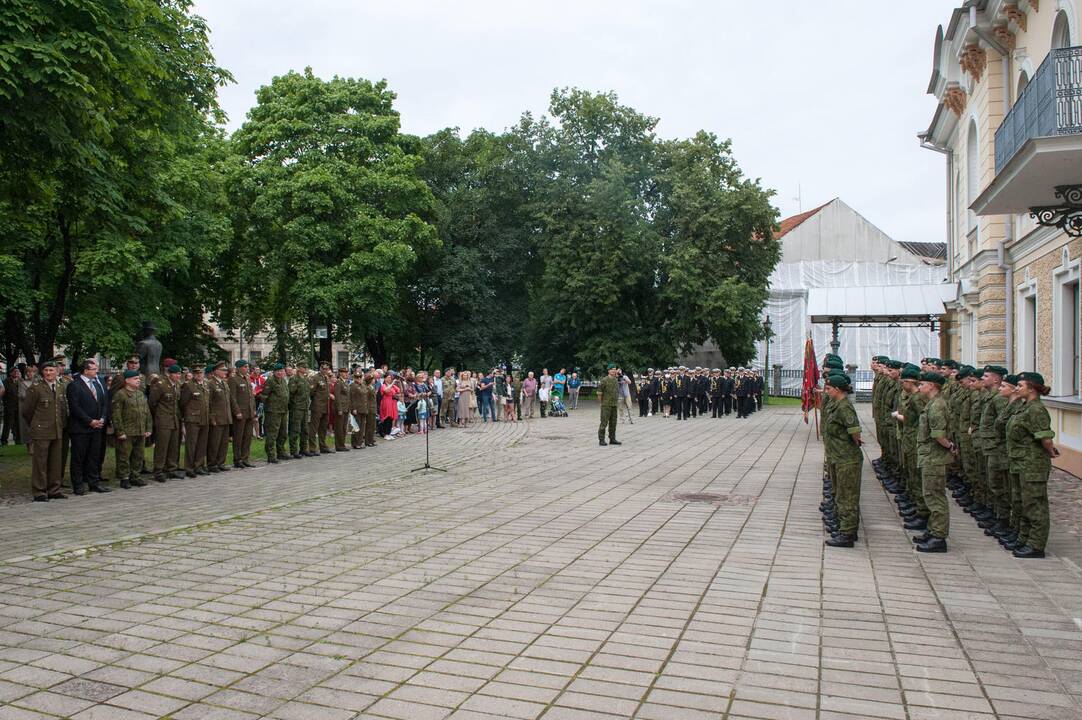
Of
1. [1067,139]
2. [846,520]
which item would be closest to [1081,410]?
[1067,139]

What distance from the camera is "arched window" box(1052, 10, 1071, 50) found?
14203 mm

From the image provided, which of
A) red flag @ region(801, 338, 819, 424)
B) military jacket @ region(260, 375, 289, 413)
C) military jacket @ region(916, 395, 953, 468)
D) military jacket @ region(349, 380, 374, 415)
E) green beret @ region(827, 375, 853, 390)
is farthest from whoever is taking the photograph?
red flag @ region(801, 338, 819, 424)

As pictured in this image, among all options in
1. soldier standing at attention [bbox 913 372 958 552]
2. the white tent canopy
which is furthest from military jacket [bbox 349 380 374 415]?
the white tent canopy

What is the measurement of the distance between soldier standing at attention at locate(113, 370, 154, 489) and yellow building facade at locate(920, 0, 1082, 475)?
12.4m

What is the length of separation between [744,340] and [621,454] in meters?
25.0

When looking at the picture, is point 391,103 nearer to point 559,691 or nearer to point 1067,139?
point 1067,139

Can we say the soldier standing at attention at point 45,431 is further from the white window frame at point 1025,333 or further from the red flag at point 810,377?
the white window frame at point 1025,333

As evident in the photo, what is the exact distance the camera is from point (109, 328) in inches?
976

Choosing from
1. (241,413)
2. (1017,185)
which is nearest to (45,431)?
(241,413)

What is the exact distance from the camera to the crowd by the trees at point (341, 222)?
11672mm

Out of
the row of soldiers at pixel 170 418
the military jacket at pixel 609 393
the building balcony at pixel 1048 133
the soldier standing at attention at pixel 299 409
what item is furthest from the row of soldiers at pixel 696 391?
the building balcony at pixel 1048 133

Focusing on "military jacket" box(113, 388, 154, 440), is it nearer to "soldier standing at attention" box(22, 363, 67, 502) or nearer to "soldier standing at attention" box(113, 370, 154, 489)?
"soldier standing at attention" box(113, 370, 154, 489)

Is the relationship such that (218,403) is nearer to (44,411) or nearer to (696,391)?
(44,411)

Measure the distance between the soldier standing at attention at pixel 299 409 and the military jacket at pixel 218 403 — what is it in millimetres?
1981
